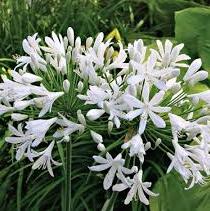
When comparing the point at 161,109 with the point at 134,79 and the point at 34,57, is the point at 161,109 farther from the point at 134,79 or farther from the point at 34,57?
the point at 34,57

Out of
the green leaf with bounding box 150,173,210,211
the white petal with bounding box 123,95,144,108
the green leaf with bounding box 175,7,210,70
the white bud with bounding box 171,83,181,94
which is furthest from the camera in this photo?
the green leaf with bounding box 175,7,210,70

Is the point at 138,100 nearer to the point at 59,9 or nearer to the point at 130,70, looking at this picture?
the point at 130,70

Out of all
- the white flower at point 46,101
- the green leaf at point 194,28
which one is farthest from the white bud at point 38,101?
the green leaf at point 194,28

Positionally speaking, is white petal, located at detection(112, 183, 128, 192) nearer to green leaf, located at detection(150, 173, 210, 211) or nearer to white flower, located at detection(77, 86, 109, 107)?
white flower, located at detection(77, 86, 109, 107)

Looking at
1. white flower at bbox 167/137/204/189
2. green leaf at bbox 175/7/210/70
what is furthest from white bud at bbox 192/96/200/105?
green leaf at bbox 175/7/210/70

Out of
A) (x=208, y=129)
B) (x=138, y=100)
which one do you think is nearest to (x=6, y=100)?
(x=138, y=100)

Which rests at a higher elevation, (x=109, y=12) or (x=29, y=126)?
(x=29, y=126)

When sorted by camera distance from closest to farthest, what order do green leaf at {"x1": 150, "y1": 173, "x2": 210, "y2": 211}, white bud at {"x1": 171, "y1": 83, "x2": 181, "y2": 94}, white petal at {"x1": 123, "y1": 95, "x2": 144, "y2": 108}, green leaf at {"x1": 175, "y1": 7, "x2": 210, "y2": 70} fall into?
white petal at {"x1": 123, "y1": 95, "x2": 144, "y2": 108} → white bud at {"x1": 171, "y1": 83, "x2": 181, "y2": 94} → green leaf at {"x1": 150, "y1": 173, "x2": 210, "y2": 211} → green leaf at {"x1": 175, "y1": 7, "x2": 210, "y2": 70}

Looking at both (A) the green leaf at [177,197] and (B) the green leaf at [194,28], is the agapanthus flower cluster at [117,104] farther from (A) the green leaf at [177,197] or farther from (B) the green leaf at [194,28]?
(B) the green leaf at [194,28]
